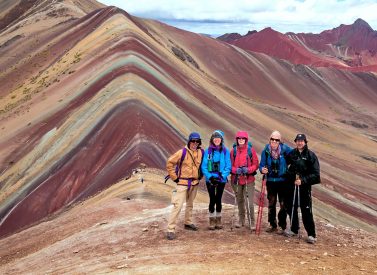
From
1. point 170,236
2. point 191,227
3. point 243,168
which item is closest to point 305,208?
point 243,168

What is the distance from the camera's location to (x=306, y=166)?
9.73 meters

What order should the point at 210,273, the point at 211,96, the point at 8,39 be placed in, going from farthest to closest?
the point at 8,39 → the point at 211,96 → the point at 210,273

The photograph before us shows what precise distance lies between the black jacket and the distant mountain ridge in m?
121

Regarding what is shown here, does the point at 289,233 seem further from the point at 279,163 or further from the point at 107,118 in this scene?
the point at 107,118

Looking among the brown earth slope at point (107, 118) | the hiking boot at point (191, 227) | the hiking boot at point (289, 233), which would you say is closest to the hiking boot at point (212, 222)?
the hiking boot at point (191, 227)

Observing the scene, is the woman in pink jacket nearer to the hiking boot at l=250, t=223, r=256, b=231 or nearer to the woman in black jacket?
the hiking boot at l=250, t=223, r=256, b=231

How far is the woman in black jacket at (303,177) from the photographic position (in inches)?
380

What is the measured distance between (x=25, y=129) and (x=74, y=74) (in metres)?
7.80

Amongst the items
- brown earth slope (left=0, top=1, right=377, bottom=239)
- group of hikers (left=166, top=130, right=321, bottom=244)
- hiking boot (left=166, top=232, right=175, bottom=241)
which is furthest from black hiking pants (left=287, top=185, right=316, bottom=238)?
brown earth slope (left=0, top=1, right=377, bottom=239)

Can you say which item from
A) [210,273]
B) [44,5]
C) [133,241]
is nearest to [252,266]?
[210,273]

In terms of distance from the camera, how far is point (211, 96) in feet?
136

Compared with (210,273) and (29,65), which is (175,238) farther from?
(29,65)

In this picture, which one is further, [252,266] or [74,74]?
[74,74]

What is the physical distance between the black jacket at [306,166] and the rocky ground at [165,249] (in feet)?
4.53
